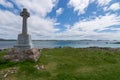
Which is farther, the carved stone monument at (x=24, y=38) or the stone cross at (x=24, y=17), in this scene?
the stone cross at (x=24, y=17)

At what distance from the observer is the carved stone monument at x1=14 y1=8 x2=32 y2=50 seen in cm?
1872

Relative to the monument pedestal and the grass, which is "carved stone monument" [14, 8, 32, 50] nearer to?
the monument pedestal

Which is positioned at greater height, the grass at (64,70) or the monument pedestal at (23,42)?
the monument pedestal at (23,42)

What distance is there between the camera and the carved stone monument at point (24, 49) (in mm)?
17375

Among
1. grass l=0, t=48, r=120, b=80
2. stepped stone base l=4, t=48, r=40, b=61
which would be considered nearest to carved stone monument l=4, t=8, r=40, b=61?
stepped stone base l=4, t=48, r=40, b=61

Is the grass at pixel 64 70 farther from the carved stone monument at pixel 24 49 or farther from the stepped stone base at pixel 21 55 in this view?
the carved stone monument at pixel 24 49

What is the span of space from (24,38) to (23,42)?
0.49 metres

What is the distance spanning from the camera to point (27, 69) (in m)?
14.8

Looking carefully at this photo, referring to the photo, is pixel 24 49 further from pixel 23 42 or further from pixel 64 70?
pixel 64 70

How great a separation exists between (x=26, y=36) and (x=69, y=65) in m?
6.25

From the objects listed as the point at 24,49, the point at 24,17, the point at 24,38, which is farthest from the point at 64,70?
the point at 24,17

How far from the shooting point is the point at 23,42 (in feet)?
61.9

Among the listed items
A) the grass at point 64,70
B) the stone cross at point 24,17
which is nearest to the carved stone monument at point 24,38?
the stone cross at point 24,17

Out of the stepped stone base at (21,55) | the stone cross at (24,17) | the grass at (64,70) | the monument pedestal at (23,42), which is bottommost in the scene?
the grass at (64,70)
